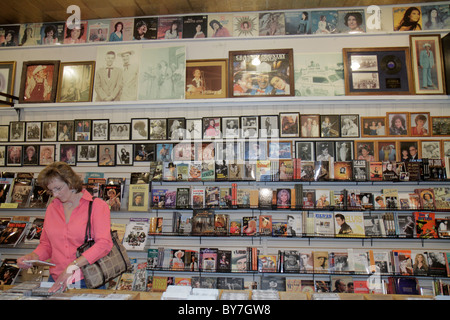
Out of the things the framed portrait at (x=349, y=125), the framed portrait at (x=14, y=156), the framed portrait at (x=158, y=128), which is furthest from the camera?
the framed portrait at (x=14, y=156)

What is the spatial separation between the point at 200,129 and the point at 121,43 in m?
1.51

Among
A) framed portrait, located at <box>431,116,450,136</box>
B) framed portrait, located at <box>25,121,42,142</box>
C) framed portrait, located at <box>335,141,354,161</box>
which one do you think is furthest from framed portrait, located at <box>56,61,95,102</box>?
framed portrait, located at <box>431,116,450,136</box>

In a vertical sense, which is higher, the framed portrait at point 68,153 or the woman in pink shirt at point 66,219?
the framed portrait at point 68,153

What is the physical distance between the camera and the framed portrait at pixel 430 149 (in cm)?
351

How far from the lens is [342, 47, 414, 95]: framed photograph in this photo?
141 inches

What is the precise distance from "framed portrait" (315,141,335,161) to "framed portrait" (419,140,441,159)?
3.14 feet

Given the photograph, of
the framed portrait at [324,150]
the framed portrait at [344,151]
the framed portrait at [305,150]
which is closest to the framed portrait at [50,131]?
the framed portrait at [305,150]

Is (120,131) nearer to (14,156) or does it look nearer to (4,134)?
(14,156)

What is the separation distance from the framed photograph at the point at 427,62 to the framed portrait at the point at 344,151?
38.3 inches

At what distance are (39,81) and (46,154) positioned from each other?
37.0 inches

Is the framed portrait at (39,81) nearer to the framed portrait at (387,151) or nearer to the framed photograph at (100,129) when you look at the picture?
the framed photograph at (100,129)

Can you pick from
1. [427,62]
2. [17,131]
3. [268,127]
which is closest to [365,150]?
[268,127]
